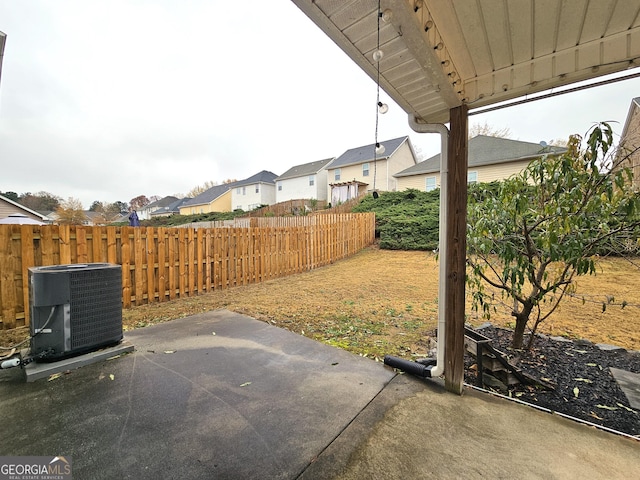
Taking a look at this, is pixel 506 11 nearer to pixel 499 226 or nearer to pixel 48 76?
pixel 499 226

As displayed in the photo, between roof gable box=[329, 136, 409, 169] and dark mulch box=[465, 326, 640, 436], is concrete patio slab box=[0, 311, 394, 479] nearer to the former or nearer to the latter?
dark mulch box=[465, 326, 640, 436]

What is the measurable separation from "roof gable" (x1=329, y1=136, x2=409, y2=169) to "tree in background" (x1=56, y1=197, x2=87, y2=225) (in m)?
29.7

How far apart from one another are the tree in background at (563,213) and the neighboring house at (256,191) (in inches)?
1140

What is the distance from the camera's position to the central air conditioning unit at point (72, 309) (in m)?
2.17

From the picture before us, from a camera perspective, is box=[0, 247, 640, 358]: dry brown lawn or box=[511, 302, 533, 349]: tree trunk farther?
box=[0, 247, 640, 358]: dry brown lawn

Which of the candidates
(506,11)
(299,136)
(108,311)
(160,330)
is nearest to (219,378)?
(108,311)

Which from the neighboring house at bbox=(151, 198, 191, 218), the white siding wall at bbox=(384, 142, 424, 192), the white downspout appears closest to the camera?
the white downspout

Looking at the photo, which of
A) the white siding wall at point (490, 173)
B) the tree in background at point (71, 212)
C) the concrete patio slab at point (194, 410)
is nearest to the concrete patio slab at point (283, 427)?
the concrete patio slab at point (194, 410)

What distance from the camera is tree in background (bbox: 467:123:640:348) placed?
6.55 feet

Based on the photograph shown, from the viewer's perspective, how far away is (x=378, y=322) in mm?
3934

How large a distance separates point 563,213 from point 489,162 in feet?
53.4

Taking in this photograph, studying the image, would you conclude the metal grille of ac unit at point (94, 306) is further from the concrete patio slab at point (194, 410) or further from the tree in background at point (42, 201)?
the tree in background at point (42, 201)

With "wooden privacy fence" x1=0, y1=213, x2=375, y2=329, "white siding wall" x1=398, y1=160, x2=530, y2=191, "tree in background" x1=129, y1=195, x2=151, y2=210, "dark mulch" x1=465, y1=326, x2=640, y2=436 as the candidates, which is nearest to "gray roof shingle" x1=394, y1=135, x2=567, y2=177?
"white siding wall" x1=398, y1=160, x2=530, y2=191

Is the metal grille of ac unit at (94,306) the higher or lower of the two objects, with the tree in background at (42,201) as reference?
lower
